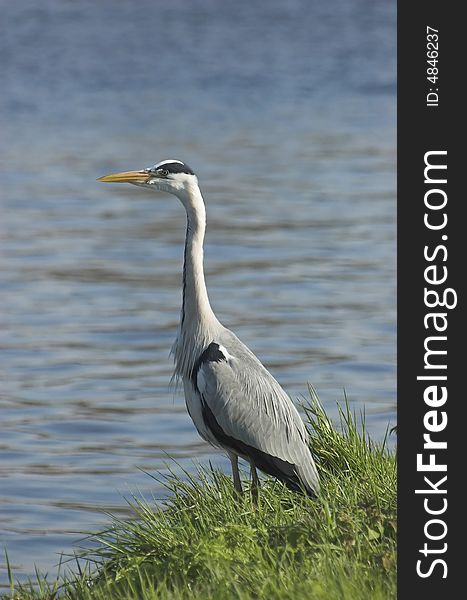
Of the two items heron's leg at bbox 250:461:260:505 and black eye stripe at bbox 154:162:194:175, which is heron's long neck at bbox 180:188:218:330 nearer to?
black eye stripe at bbox 154:162:194:175

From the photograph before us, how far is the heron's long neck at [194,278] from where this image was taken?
7.14m

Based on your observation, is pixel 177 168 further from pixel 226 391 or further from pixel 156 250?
pixel 156 250

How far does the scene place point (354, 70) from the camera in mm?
29859

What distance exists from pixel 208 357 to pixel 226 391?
198 mm

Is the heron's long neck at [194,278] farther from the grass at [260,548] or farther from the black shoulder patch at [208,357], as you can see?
the grass at [260,548]

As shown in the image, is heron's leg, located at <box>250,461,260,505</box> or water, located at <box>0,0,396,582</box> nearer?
heron's leg, located at <box>250,461,260,505</box>

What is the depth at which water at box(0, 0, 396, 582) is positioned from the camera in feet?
30.6

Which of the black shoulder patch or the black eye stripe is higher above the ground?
the black eye stripe

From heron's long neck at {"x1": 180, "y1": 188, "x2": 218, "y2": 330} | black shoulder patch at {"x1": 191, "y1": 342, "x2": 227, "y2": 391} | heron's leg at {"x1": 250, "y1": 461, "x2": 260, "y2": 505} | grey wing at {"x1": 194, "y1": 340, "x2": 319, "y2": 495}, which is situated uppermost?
heron's long neck at {"x1": 180, "y1": 188, "x2": 218, "y2": 330}

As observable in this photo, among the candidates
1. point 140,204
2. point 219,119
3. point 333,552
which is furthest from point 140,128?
point 333,552

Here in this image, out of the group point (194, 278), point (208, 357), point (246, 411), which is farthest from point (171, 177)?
point (246, 411)

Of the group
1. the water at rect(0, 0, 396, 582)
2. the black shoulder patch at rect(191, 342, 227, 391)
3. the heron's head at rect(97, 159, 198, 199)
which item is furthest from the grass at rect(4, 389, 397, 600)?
the water at rect(0, 0, 396, 582)

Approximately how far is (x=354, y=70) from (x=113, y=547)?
24696 millimetres

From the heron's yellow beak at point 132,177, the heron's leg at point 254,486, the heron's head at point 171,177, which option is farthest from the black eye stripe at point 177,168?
the heron's leg at point 254,486
